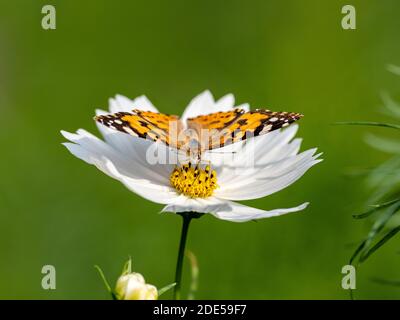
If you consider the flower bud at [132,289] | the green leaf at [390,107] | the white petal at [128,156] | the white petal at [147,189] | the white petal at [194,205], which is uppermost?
the green leaf at [390,107]

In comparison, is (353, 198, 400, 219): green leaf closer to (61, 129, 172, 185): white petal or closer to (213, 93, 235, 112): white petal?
(61, 129, 172, 185): white petal

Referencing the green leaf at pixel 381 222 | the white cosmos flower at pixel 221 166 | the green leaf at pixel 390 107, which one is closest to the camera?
the green leaf at pixel 381 222

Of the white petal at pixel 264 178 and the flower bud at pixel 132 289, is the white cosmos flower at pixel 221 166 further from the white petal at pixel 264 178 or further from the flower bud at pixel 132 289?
the flower bud at pixel 132 289

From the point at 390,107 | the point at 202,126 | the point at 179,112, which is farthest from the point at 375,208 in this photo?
the point at 179,112

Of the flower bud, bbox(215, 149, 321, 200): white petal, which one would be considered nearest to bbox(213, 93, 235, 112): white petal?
bbox(215, 149, 321, 200): white petal

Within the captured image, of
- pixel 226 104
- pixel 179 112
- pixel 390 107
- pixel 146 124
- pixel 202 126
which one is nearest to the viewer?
pixel 390 107

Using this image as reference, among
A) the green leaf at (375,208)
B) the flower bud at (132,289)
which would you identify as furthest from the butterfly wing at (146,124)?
the green leaf at (375,208)

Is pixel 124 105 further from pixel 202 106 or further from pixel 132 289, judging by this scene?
pixel 132 289
